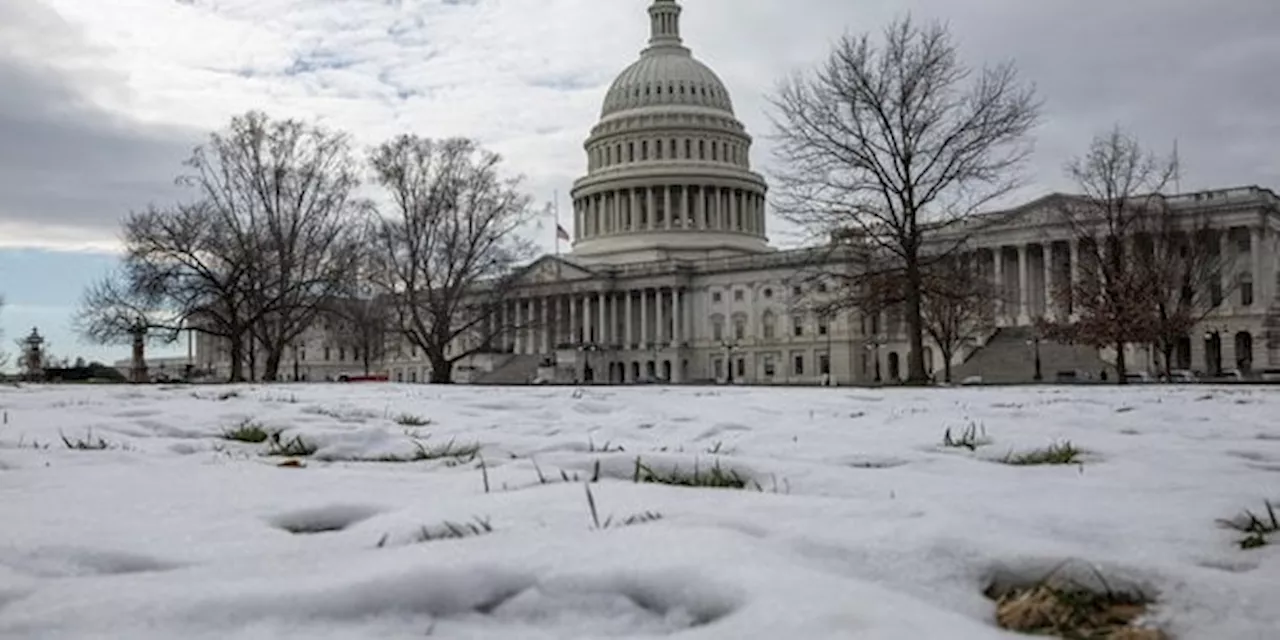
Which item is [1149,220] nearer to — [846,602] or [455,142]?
[455,142]

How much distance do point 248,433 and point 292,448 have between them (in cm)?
105

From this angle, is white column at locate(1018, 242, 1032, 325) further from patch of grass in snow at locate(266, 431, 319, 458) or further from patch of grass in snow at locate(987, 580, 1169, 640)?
patch of grass in snow at locate(987, 580, 1169, 640)

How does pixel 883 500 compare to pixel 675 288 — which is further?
pixel 675 288

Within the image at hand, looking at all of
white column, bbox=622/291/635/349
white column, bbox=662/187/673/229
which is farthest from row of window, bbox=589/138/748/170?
white column, bbox=622/291/635/349

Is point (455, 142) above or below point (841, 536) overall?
above

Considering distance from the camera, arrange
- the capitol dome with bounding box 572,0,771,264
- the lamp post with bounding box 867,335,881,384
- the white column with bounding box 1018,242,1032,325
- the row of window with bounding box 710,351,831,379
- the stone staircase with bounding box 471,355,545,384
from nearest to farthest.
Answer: the white column with bounding box 1018,242,1032,325 < the lamp post with bounding box 867,335,881,384 < the stone staircase with bounding box 471,355,545,384 < the row of window with bounding box 710,351,831,379 < the capitol dome with bounding box 572,0,771,264

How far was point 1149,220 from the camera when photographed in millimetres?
54094

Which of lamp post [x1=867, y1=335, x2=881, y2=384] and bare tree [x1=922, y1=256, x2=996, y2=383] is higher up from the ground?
bare tree [x1=922, y1=256, x2=996, y2=383]

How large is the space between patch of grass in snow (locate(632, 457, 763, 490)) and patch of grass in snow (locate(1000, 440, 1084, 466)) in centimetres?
169

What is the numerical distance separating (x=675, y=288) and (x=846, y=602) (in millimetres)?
103590

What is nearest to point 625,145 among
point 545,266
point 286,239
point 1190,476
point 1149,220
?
point 545,266

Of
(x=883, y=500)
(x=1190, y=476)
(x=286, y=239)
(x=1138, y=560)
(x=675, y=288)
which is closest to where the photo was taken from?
(x=1138, y=560)

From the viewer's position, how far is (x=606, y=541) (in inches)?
111

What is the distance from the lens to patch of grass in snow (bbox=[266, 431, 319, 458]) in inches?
242
